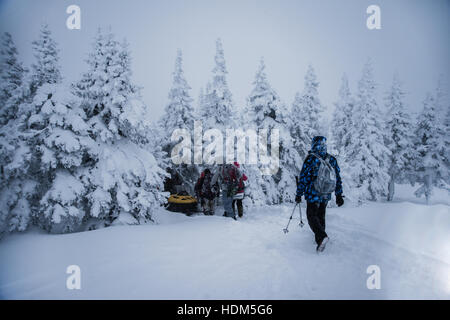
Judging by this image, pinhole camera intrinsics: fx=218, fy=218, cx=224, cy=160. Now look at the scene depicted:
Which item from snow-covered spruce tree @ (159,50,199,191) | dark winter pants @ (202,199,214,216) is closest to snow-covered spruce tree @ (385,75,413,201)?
snow-covered spruce tree @ (159,50,199,191)

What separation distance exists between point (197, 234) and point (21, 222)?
17.1 ft

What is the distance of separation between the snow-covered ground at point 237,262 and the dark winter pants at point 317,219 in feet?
1.23

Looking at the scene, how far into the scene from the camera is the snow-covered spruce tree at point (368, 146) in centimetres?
2291

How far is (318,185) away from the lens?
4.71m

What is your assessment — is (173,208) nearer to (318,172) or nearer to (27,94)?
(27,94)

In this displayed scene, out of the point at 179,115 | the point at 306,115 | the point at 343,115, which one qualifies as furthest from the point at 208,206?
the point at 343,115

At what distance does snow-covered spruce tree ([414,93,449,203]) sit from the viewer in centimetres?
2364

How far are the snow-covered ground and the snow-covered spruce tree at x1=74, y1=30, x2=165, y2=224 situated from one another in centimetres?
246

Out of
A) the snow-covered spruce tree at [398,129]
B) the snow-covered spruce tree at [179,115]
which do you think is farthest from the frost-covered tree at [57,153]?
the snow-covered spruce tree at [398,129]

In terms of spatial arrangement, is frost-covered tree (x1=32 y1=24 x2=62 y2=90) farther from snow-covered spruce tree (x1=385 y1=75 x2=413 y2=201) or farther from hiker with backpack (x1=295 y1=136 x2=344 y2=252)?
snow-covered spruce tree (x1=385 y1=75 x2=413 y2=201)

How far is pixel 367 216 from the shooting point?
273 inches

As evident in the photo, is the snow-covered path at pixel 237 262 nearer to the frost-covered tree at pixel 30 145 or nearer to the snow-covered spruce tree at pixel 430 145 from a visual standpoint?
the frost-covered tree at pixel 30 145
